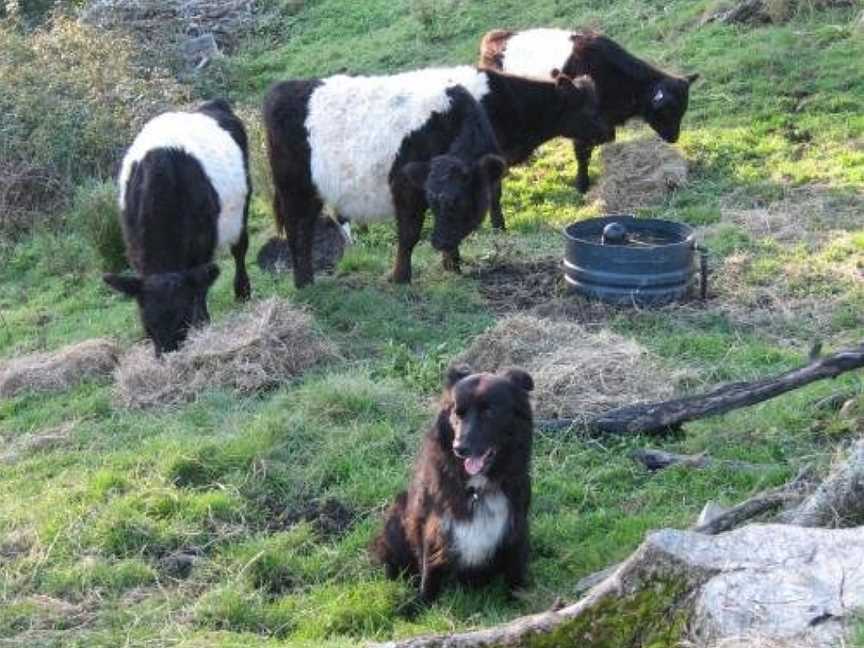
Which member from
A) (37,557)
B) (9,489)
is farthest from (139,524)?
(9,489)

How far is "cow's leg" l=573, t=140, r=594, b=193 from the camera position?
1416cm

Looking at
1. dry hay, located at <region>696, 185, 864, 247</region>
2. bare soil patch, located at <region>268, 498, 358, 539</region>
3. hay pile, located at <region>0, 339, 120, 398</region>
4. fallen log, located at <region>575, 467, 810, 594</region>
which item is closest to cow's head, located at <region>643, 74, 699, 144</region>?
dry hay, located at <region>696, 185, 864, 247</region>

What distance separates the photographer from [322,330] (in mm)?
10398

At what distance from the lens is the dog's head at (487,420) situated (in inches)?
228

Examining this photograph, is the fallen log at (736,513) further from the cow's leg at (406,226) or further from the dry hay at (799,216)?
the dry hay at (799,216)

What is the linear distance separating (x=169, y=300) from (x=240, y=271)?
1786mm

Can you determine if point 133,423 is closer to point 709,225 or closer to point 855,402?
point 855,402

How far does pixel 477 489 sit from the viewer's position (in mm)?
6004

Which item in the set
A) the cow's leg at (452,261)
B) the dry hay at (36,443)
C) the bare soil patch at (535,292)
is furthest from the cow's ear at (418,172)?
the dry hay at (36,443)

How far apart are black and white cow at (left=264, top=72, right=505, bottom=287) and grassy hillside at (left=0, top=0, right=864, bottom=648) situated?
1.98 ft

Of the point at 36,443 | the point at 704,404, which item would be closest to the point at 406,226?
the point at 36,443

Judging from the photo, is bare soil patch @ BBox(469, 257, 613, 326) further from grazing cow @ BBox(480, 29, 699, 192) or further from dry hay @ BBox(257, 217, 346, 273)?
grazing cow @ BBox(480, 29, 699, 192)

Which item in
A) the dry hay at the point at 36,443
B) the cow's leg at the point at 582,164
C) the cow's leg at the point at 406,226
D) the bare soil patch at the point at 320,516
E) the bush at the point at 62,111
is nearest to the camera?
the bare soil patch at the point at 320,516

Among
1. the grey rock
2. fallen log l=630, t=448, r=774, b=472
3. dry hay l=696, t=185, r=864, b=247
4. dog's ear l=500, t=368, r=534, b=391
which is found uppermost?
dog's ear l=500, t=368, r=534, b=391
